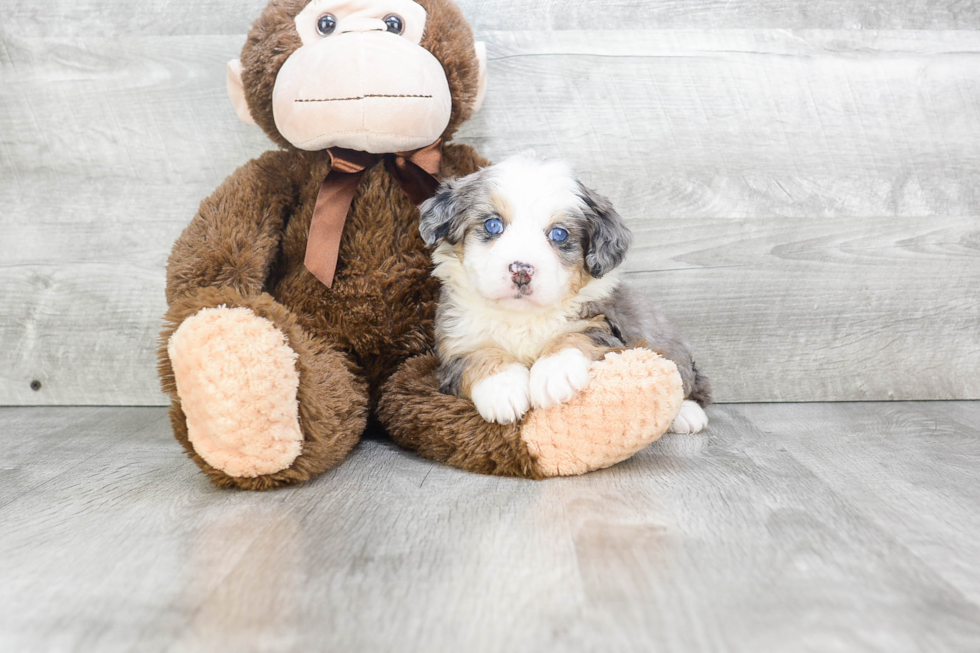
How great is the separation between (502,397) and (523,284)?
195mm

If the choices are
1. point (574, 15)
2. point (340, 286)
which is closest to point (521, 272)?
point (340, 286)

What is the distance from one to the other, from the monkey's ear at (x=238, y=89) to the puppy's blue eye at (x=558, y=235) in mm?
717

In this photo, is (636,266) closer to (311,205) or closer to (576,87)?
(576,87)

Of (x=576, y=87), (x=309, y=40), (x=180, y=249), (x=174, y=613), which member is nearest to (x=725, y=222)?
(x=576, y=87)

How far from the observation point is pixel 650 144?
6.52 feet

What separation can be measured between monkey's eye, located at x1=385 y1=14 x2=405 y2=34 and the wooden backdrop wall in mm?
460

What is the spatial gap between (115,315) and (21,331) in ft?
0.84

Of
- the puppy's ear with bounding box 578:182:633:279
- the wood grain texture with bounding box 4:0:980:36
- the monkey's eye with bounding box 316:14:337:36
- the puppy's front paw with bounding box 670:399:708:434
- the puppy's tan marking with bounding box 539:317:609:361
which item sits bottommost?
the puppy's front paw with bounding box 670:399:708:434

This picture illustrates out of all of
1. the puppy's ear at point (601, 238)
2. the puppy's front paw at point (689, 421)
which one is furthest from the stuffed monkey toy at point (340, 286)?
the puppy's front paw at point (689, 421)

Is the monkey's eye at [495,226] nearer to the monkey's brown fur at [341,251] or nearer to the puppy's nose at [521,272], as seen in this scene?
the puppy's nose at [521,272]

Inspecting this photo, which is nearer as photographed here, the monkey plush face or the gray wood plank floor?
the gray wood plank floor

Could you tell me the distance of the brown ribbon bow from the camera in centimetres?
155

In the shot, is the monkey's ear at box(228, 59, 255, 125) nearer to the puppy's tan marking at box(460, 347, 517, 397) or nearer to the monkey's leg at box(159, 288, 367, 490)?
the monkey's leg at box(159, 288, 367, 490)

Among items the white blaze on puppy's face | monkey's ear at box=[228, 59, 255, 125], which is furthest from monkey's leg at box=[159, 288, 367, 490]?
monkey's ear at box=[228, 59, 255, 125]
